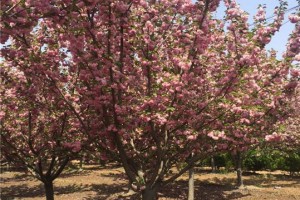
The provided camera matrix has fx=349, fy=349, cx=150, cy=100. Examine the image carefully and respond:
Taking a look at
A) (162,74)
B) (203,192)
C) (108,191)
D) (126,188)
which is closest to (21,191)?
(108,191)

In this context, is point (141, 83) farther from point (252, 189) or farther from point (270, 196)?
point (252, 189)

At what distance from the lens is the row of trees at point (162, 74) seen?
A: 6.82 metres

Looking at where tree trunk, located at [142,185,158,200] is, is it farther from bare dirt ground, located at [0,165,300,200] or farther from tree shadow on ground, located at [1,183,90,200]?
tree shadow on ground, located at [1,183,90,200]

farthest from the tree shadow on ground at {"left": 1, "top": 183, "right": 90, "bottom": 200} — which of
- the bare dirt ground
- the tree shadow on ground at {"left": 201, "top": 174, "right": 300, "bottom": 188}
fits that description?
the tree shadow on ground at {"left": 201, "top": 174, "right": 300, "bottom": 188}

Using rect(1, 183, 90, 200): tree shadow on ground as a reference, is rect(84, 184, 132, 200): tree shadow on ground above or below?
below

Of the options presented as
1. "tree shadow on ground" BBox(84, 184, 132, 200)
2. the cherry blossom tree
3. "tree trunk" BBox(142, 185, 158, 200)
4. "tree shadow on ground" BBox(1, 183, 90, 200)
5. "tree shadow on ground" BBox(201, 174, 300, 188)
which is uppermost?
the cherry blossom tree

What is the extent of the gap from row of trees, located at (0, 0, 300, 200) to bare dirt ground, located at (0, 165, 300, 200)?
29.2ft

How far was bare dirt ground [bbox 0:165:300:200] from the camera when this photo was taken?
18.4 meters

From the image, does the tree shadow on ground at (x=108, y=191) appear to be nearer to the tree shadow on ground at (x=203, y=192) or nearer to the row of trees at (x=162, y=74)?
the tree shadow on ground at (x=203, y=192)

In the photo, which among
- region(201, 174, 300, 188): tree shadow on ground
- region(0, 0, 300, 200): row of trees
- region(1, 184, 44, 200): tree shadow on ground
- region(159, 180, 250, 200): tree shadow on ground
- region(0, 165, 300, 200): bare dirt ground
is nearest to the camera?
region(0, 0, 300, 200): row of trees

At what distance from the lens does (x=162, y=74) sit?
279 inches

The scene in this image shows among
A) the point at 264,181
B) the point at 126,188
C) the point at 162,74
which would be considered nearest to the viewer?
the point at 162,74

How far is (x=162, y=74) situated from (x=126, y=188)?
49.5 feet

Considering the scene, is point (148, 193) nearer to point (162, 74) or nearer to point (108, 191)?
point (162, 74)
